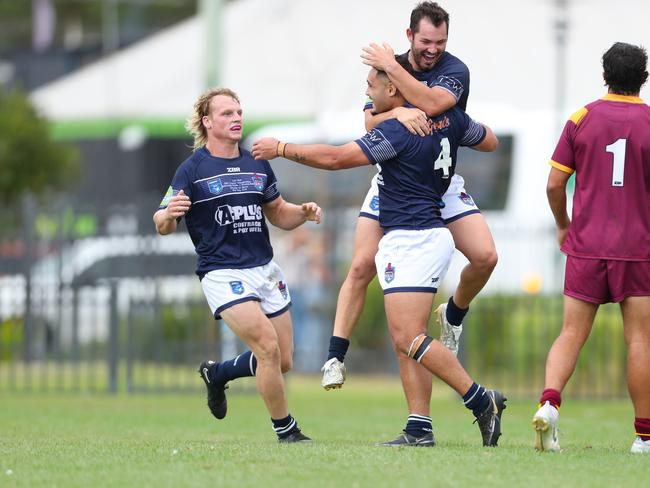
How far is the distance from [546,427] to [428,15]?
8.68 ft

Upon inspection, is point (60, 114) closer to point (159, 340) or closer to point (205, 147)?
point (159, 340)

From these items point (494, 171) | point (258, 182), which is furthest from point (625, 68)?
point (494, 171)

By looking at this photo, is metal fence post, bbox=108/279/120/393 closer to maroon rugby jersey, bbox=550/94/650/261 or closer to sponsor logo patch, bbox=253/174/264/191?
sponsor logo patch, bbox=253/174/264/191

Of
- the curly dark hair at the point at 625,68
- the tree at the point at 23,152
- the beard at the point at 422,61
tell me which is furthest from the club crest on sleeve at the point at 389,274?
the tree at the point at 23,152

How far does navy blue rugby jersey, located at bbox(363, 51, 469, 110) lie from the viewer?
863cm

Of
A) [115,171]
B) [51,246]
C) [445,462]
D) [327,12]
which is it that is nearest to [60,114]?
[115,171]

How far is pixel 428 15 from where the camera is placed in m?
8.51

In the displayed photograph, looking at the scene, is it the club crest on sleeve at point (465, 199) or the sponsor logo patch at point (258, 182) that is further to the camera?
the sponsor logo patch at point (258, 182)

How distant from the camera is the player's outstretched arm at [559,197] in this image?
8.45 meters

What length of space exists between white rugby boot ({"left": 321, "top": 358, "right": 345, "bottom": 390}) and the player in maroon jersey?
1363 mm

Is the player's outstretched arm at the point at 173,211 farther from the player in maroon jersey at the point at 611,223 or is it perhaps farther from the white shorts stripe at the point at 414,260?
the player in maroon jersey at the point at 611,223

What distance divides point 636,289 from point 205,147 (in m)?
3.10

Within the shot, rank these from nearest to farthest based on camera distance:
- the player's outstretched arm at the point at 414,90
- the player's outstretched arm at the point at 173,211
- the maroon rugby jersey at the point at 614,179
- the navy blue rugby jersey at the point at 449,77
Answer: the maroon rugby jersey at the point at 614,179
the player's outstretched arm at the point at 414,90
the navy blue rugby jersey at the point at 449,77
the player's outstretched arm at the point at 173,211

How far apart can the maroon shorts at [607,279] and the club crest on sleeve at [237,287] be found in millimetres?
2181
